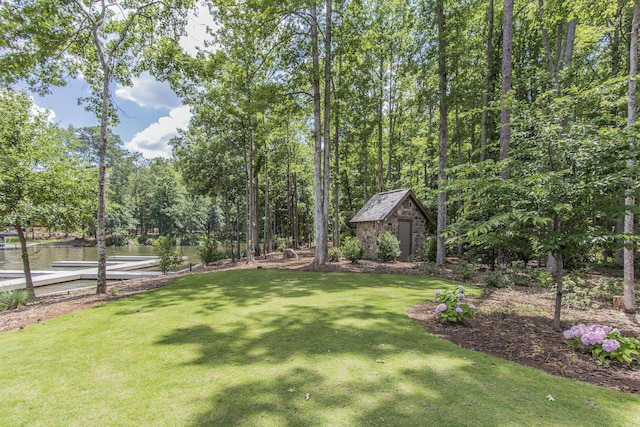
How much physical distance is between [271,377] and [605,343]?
4422 millimetres

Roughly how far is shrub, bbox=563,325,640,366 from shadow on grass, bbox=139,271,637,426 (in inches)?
37.6

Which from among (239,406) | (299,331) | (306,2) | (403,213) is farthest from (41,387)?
(403,213)

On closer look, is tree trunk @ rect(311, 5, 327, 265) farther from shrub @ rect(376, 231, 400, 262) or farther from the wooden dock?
the wooden dock

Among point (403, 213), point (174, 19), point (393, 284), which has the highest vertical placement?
point (174, 19)

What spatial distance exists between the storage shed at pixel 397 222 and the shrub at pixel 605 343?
11783 millimetres

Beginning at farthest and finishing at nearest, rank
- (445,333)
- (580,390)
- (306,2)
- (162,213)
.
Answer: (162,213) < (306,2) < (445,333) < (580,390)

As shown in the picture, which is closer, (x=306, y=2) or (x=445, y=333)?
(x=445, y=333)

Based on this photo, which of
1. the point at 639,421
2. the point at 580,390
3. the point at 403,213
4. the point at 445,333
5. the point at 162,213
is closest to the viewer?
the point at 639,421

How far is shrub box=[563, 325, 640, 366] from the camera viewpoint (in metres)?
3.91

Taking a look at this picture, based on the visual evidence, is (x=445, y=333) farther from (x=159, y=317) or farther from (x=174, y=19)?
(x=174, y=19)

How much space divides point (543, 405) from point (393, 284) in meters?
7.04

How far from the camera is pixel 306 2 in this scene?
36.8 ft

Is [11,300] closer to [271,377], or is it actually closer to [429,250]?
[271,377]

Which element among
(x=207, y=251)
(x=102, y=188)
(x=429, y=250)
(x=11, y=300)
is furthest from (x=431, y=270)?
(x=207, y=251)
